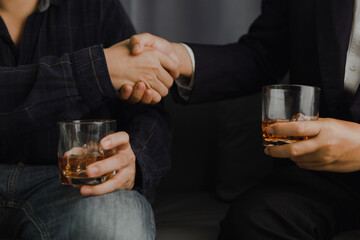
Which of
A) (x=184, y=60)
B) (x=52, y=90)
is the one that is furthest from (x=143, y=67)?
(x=52, y=90)

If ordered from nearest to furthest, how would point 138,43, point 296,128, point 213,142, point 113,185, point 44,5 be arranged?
point 296,128 → point 113,185 → point 138,43 → point 44,5 → point 213,142

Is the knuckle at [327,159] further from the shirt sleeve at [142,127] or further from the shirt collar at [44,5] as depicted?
the shirt collar at [44,5]

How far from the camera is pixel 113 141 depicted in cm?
93

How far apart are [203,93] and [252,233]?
47 cm

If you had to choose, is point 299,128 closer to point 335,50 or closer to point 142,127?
point 335,50

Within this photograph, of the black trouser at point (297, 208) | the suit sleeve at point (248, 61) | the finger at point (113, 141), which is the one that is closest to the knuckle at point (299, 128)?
the black trouser at point (297, 208)

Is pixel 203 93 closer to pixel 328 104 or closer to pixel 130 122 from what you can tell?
pixel 130 122

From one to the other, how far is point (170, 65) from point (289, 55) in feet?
1.52

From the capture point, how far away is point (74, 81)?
106cm

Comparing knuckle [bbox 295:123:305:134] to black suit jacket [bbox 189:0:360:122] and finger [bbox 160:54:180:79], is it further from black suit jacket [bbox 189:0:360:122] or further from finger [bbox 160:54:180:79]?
finger [bbox 160:54:180:79]

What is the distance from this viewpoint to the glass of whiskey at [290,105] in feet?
3.10

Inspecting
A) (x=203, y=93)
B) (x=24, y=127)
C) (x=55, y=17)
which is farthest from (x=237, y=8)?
(x=24, y=127)

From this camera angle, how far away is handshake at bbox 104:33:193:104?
3.80 feet

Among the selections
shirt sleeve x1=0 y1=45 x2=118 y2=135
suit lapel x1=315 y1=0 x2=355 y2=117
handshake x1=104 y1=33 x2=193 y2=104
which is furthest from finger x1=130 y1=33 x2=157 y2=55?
suit lapel x1=315 y1=0 x2=355 y2=117
